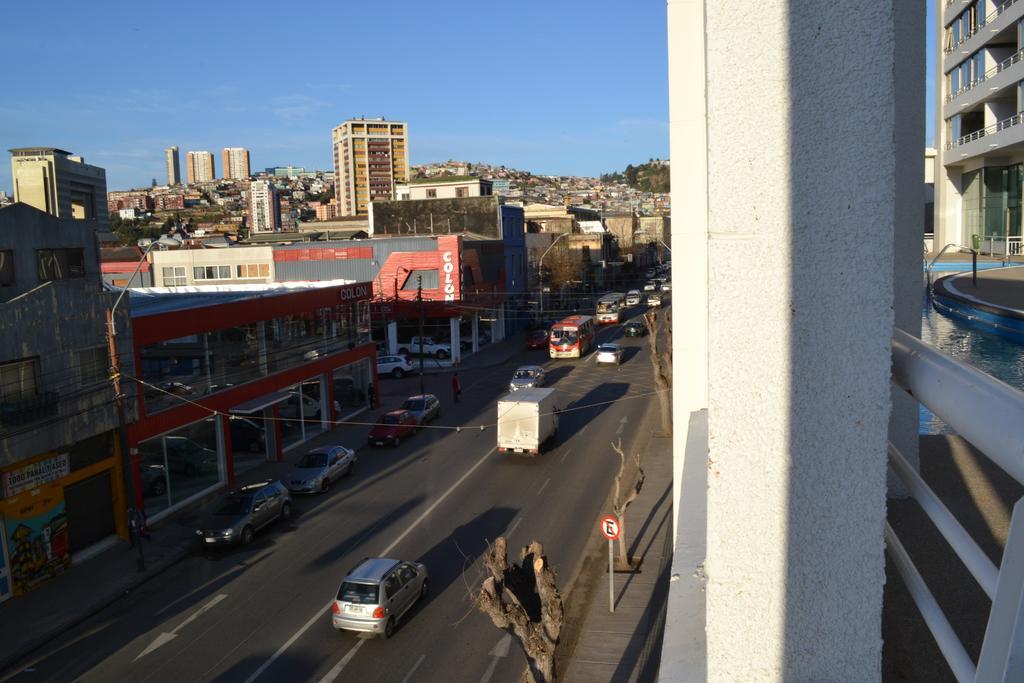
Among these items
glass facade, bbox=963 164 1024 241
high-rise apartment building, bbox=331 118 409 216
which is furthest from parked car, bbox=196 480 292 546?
high-rise apartment building, bbox=331 118 409 216

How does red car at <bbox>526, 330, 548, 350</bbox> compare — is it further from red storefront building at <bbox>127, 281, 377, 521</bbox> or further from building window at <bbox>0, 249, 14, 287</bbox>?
building window at <bbox>0, 249, 14, 287</bbox>

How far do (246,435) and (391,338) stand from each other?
2048 cm

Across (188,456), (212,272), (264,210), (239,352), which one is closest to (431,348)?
(212,272)

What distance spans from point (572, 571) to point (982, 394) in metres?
15.9

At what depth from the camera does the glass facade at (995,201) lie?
34344mm

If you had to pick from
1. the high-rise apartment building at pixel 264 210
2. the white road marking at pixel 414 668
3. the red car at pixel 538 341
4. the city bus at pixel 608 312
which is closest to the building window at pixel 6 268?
the white road marking at pixel 414 668

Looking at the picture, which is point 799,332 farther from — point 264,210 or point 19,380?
point 264,210

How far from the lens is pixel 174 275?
171 ft

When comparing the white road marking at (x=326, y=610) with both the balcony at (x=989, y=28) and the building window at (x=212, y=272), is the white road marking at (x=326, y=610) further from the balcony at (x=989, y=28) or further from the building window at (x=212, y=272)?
the building window at (x=212, y=272)

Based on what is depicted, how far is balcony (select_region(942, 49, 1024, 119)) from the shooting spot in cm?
2566

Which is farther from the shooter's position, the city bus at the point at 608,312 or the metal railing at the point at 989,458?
the city bus at the point at 608,312

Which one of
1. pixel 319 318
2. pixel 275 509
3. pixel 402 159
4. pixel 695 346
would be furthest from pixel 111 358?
pixel 402 159

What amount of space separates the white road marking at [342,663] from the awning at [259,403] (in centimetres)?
1217

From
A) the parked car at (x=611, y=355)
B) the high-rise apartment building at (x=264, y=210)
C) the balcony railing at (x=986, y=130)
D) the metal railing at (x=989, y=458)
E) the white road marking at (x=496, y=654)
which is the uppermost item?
the high-rise apartment building at (x=264, y=210)
